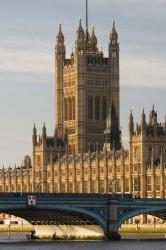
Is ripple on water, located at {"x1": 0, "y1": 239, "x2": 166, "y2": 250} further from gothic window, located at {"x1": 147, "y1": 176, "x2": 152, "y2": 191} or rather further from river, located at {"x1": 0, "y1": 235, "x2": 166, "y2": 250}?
gothic window, located at {"x1": 147, "y1": 176, "x2": 152, "y2": 191}

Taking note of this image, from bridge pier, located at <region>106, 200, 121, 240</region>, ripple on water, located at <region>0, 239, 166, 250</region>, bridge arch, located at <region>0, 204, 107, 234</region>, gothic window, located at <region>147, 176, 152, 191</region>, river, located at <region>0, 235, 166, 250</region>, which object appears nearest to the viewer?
ripple on water, located at <region>0, 239, 166, 250</region>

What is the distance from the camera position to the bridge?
132 meters

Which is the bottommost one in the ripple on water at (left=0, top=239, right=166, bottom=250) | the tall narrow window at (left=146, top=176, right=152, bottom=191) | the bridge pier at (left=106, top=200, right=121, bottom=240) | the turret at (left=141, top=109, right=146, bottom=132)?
the ripple on water at (left=0, top=239, right=166, bottom=250)

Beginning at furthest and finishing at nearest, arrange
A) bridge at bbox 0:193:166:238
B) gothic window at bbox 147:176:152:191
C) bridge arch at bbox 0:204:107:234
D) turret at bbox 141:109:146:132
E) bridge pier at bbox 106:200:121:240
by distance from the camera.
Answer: turret at bbox 141:109:146:132
gothic window at bbox 147:176:152:191
bridge pier at bbox 106:200:121:240
bridge arch at bbox 0:204:107:234
bridge at bbox 0:193:166:238

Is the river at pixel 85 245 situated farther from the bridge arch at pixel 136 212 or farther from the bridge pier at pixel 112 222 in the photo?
the bridge arch at pixel 136 212

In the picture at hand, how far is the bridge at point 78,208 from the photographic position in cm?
13162

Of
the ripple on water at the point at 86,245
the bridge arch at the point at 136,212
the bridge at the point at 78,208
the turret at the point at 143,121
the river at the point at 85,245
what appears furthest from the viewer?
the turret at the point at 143,121

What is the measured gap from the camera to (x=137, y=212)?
140 metres

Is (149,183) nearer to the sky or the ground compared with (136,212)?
nearer to the sky


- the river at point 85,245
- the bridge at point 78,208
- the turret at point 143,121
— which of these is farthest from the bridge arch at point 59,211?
the turret at point 143,121

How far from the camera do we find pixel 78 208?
440ft

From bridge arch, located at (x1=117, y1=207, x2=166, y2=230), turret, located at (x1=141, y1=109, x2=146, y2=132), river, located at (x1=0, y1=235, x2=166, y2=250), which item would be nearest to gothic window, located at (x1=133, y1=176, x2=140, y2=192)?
turret, located at (x1=141, y1=109, x2=146, y2=132)

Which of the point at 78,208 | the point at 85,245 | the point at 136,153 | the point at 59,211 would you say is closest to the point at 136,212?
the point at 78,208

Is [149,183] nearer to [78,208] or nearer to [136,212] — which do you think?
[136,212]
